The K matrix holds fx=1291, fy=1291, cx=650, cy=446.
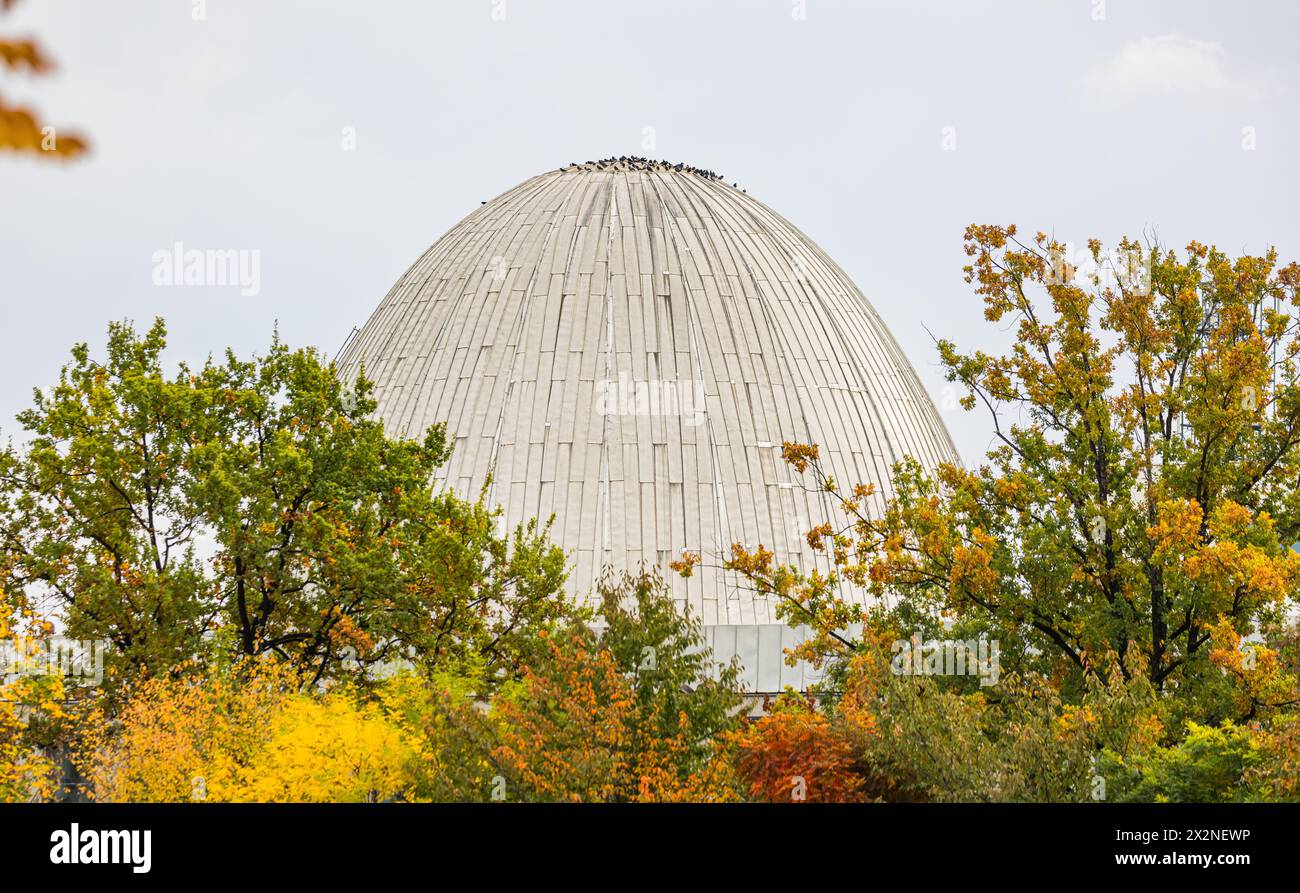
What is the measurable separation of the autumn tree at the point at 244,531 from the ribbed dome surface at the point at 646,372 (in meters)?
12.3

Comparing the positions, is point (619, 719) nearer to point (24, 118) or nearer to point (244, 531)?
point (244, 531)

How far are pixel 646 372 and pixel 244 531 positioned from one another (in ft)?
71.5

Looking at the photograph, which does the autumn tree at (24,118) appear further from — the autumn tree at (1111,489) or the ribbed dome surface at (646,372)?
the ribbed dome surface at (646,372)

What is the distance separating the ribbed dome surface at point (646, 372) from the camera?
42250 mm

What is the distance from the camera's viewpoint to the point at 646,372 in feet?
148

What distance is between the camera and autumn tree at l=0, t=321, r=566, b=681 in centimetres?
2486

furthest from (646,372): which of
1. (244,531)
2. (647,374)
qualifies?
(244,531)

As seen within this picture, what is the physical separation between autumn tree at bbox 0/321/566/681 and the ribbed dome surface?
12.3 m

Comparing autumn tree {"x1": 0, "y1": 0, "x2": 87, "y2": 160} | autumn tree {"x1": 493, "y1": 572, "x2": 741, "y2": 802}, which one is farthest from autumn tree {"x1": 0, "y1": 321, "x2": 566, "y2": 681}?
autumn tree {"x1": 0, "y1": 0, "x2": 87, "y2": 160}

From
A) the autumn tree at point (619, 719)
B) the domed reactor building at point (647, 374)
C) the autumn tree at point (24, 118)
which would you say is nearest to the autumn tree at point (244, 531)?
the autumn tree at point (619, 719)

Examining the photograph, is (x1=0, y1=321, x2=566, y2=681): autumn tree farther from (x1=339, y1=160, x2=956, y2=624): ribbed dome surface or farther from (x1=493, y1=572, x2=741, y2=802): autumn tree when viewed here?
(x1=339, y1=160, x2=956, y2=624): ribbed dome surface
